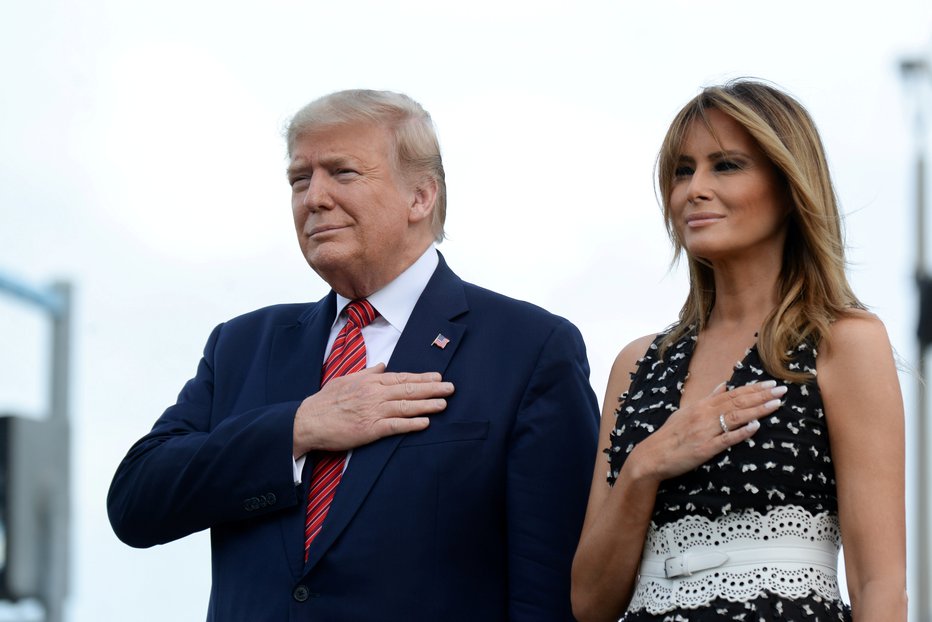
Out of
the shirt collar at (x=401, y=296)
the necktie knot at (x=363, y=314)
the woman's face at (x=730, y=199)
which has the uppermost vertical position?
the woman's face at (x=730, y=199)

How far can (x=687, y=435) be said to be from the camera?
3.65m

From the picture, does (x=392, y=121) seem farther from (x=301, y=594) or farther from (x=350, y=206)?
(x=301, y=594)

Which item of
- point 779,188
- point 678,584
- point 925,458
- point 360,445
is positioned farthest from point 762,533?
point 925,458

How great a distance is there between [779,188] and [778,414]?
56 centimetres

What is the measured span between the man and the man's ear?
0.06 ft

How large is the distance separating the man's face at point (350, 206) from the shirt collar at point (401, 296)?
0.02 metres

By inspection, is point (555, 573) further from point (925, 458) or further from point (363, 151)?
point (925, 458)

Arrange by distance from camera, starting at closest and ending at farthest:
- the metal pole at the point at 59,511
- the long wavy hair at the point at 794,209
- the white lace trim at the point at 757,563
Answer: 1. the white lace trim at the point at 757,563
2. the long wavy hair at the point at 794,209
3. the metal pole at the point at 59,511

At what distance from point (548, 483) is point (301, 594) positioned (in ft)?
2.18

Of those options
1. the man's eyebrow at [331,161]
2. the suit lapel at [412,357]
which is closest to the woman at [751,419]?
the suit lapel at [412,357]

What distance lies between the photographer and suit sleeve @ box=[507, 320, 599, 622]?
13.7 feet

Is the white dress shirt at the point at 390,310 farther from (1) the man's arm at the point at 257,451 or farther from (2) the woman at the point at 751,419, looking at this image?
(2) the woman at the point at 751,419

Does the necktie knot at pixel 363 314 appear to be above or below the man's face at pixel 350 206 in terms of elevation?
below

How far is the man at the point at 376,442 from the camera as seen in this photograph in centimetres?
416
